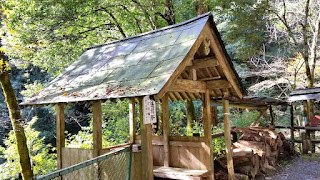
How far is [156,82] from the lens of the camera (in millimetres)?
4316

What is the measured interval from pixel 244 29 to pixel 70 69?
27.2 ft

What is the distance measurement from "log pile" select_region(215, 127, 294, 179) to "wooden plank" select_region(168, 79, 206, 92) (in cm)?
230

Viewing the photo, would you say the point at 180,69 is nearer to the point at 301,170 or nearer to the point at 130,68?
the point at 130,68

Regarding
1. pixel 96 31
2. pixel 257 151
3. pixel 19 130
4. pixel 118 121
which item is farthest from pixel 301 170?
pixel 96 31

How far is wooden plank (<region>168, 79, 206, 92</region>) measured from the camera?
561cm

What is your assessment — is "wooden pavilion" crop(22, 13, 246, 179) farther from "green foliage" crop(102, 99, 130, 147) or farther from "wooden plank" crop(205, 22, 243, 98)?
"green foliage" crop(102, 99, 130, 147)

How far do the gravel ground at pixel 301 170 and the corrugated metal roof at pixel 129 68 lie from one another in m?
5.08

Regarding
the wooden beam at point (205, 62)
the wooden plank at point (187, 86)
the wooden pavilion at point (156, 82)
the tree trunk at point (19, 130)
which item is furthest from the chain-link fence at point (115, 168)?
the wooden beam at point (205, 62)

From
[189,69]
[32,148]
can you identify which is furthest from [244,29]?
[32,148]

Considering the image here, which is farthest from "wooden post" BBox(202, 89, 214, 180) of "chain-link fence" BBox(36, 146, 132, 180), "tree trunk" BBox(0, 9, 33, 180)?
"tree trunk" BBox(0, 9, 33, 180)

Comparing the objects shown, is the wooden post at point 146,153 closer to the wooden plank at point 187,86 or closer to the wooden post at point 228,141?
the wooden plank at point 187,86

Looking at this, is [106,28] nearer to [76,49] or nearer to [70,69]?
[76,49]

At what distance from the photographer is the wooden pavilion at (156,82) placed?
15.4 feet

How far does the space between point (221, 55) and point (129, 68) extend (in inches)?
77.5
